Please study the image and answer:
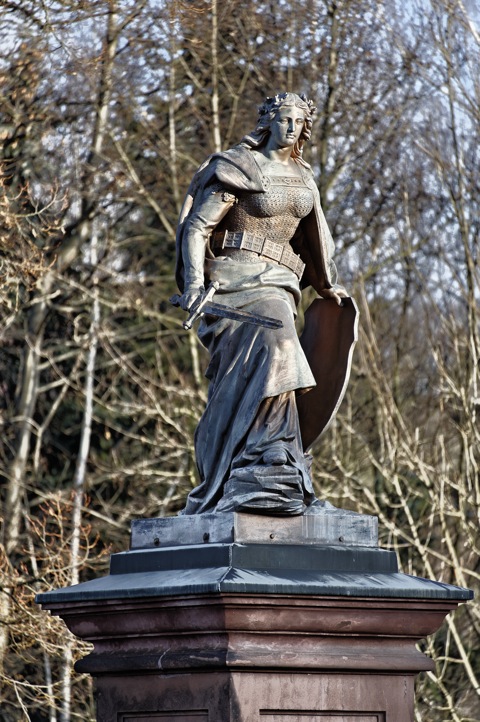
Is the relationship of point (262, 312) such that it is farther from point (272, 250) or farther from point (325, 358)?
point (325, 358)

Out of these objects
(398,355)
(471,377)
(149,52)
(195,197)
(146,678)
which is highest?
(149,52)

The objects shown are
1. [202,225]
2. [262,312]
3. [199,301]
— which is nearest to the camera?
[199,301]

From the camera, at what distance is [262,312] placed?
24.7 ft

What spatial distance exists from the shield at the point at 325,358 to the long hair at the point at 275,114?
2.41 feet

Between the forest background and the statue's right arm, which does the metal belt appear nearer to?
the statue's right arm

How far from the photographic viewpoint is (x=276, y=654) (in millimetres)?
6895

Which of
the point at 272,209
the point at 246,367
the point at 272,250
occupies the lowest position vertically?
the point at 246,367

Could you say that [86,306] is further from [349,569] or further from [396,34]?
[349,569]

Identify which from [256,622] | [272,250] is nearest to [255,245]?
[272,250]

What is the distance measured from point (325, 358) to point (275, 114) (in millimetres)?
1127

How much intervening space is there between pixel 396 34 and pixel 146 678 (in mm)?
12720

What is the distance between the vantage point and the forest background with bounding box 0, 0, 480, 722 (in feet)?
58.2

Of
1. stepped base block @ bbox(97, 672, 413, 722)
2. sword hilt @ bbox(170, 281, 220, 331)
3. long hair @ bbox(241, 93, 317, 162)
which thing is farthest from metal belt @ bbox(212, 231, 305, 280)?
stepped base block @ bbox(97, 672, 413, 722)

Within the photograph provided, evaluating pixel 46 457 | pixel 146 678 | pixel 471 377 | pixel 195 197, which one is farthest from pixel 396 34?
pixel 146 678
